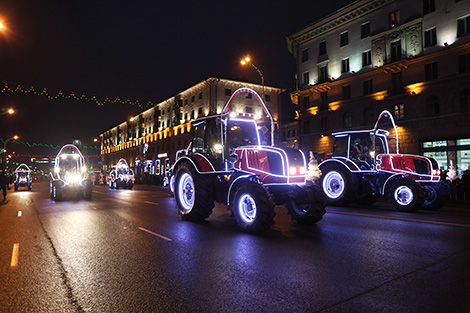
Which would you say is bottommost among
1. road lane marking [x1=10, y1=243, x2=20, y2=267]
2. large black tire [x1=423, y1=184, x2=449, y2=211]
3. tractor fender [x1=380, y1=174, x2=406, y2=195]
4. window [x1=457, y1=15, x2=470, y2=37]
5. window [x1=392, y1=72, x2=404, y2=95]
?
road lane marking [x1=10, y1=243, x2=20, y2=267]

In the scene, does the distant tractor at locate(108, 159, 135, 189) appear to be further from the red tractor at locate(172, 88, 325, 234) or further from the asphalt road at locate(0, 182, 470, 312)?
the asphalt road at locate(0, 182, 470, 312)

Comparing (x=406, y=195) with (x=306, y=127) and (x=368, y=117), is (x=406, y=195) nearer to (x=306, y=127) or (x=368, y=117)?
(x=368, y=117)

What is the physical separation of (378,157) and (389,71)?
68.4ft

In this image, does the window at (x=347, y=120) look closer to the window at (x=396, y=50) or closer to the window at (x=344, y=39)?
the window at (x=396, y=50)

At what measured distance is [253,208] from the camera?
741cm

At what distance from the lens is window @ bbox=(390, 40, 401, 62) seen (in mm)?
28981

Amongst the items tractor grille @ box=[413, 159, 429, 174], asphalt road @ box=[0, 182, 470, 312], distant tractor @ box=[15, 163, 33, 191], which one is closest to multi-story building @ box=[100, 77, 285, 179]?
distant tractor @ box=[15, 163, 33, 191]

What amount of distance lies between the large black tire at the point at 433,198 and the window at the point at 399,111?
18896 millimetres

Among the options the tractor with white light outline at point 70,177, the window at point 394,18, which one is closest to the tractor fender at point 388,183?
the tractor with white light outline at point 70,177

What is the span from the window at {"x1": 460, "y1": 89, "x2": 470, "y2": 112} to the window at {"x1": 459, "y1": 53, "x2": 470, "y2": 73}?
1588mm

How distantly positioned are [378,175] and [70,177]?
15931 mm

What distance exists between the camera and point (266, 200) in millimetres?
6777

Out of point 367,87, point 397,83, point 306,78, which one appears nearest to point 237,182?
point 397,83

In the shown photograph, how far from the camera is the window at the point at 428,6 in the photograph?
2644 centimetres
